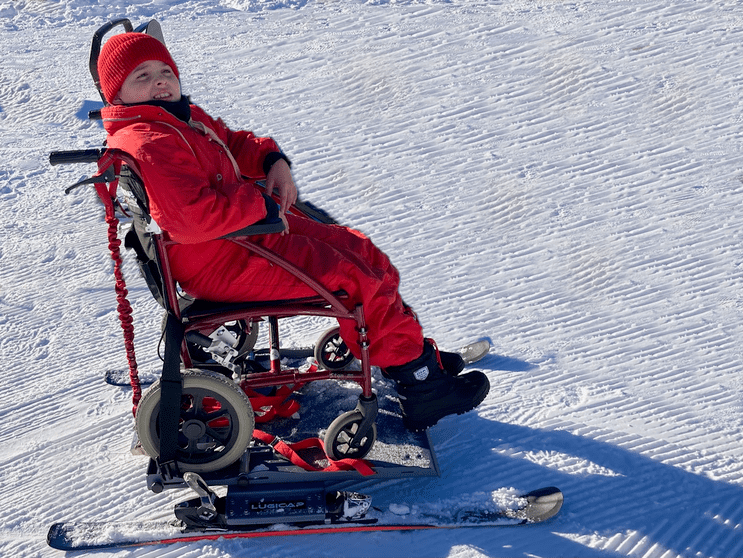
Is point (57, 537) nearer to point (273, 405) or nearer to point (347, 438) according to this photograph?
point (273, 405)

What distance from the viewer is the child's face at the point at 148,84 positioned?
2820 mm

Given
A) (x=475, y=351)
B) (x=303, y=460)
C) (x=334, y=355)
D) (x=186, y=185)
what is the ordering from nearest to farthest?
(x=186, y=185)
(x=303, y=460)
(x=334, y=355)
(x=475, y=351)

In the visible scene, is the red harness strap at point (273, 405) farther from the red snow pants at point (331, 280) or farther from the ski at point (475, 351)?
the ski at point (475, 351)

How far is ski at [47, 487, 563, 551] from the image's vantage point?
3074 millimetres

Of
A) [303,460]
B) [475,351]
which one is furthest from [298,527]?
[475,351]

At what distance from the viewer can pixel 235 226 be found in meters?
2.72

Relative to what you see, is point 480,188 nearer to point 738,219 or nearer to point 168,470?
point 738,219

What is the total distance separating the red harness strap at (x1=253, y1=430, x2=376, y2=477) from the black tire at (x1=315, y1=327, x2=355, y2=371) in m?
0.50

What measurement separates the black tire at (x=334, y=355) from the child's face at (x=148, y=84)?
1408mm

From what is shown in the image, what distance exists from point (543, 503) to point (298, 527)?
3.12 feet

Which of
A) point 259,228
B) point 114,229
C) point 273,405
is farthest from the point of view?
point 273,405

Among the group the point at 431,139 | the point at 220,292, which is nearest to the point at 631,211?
the point at 431,139

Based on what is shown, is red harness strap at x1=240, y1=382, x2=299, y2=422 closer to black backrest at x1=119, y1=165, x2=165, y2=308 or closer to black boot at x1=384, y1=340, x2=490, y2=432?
black boot at x1=384, y1=340, x2=490, y2=432

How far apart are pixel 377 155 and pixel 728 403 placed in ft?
9.36
